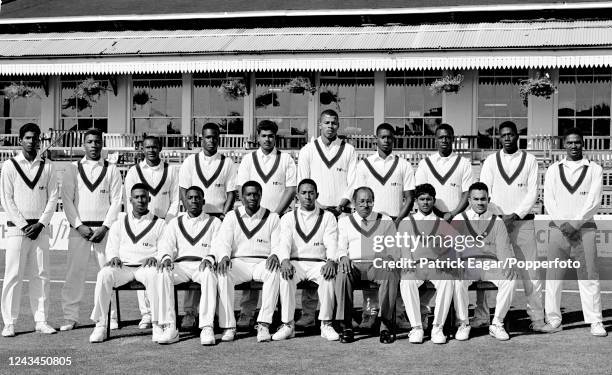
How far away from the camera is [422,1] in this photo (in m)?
23.7

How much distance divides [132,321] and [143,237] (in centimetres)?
116

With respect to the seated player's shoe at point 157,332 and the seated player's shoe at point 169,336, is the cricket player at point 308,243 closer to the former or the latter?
the seated player's shoe at point 169,336

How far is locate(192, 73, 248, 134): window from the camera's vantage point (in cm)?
2361

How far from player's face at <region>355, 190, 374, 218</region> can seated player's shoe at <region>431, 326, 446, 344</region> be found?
141 centimetres

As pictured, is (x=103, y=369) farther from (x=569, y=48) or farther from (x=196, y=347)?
(x=569, y=48)

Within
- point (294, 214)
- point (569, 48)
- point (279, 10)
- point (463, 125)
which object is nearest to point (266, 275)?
point (294, 214)

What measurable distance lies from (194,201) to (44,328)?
2097 millimetres

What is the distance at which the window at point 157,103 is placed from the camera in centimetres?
2409

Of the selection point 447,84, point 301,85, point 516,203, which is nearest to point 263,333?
point 516,203

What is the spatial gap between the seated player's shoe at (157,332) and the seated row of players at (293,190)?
863 millimetres

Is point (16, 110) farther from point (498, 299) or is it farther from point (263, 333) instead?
point (498, 299)

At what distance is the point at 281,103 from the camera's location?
2328 cm

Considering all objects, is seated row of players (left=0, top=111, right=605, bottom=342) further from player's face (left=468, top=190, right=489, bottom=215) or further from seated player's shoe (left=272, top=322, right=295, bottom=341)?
seated player's shoe (left=272, top=322, right=295, bottom=341)

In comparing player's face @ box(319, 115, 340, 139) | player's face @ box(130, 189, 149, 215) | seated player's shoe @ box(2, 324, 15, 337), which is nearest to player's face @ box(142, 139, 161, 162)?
player's face @ box(130, 189, 149, 215)
